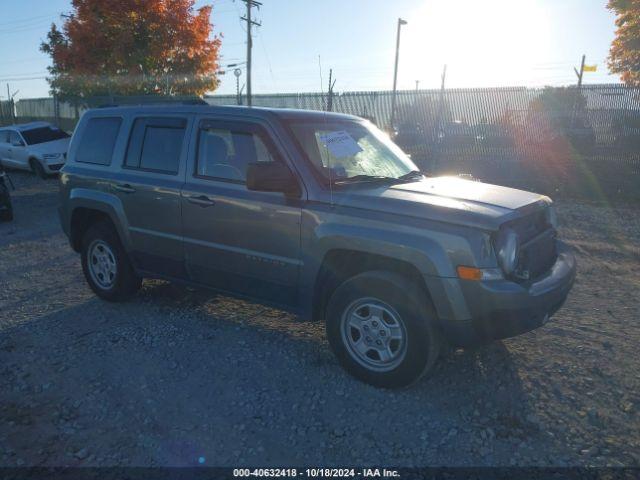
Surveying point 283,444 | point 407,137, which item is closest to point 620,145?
point 407,137

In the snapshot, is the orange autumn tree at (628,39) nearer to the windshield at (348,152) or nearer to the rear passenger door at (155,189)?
the windshield at (348,152)

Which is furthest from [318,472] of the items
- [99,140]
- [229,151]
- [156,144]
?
[99,140]

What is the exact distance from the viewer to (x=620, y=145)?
13523 millimetres

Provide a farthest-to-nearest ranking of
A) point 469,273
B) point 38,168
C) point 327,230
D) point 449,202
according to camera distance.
A: point 38,168 < point 327,230 < point 449,202 < point 469,273

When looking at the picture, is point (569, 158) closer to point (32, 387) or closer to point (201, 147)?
point (201, 147)

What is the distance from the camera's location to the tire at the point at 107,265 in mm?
5273

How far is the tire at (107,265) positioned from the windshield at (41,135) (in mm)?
13159

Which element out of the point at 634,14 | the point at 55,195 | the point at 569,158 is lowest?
the point at 55,195

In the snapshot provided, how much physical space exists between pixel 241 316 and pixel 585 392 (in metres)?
2.96

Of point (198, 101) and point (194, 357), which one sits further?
point (198, 101)

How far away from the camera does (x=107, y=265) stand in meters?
5.41

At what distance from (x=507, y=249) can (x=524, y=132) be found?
12.7 metres

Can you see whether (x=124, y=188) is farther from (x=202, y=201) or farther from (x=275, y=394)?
(x=275, y=394)

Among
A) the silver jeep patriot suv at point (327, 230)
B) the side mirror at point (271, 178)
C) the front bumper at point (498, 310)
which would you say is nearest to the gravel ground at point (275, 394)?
A: the silver jeep patriot suv at point (327, 230)
